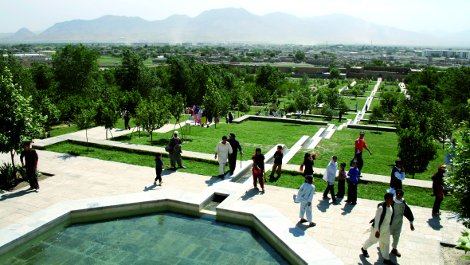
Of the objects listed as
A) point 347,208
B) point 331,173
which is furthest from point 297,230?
point 331,173

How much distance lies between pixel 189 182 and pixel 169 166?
7.09ft

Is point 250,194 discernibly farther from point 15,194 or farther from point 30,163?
point 15,194

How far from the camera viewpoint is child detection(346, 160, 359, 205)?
11.8 m

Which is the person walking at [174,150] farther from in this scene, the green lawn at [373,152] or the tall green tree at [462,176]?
the tall green tree at [462,176]

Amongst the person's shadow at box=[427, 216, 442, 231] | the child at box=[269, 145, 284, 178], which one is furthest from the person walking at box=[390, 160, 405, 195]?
the child at box=[269, 145, 284, 178]

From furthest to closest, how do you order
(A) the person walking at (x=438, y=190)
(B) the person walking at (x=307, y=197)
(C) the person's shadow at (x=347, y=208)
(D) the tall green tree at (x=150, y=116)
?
1. (D) the tall green tree at (x=150, y=116)
2. (C) the person's shadow at (x=347, y=208)
3. (A) the person walking at (x=438, y=190)
4. (B) the person walking at (x=307, y=197)

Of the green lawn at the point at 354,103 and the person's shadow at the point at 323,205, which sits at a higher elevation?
the person's shadow at the point at 323,205

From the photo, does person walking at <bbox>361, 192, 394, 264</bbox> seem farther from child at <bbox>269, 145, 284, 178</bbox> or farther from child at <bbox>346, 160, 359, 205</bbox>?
child at <bbox>269, 145, 284, 178</bbox>

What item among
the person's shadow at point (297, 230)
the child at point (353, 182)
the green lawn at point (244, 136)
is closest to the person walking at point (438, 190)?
the child at point (353, 182)

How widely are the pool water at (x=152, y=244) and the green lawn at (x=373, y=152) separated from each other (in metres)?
7.56

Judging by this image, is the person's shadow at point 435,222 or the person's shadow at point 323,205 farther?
the person's shadow at point 323,205

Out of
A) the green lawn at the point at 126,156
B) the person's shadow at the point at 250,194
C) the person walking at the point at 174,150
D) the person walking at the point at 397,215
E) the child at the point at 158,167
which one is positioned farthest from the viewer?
the green lawn at the point at 126,156

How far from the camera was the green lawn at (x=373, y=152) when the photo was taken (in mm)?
17033

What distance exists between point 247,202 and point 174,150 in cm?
476
